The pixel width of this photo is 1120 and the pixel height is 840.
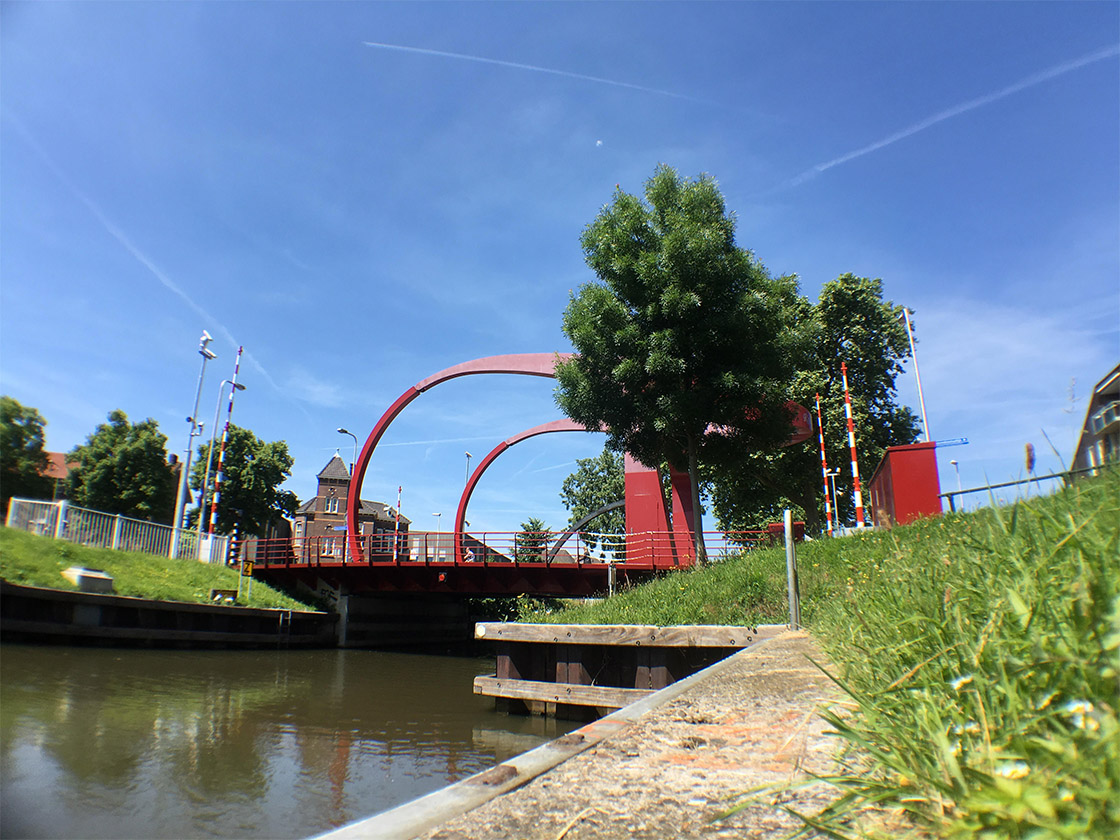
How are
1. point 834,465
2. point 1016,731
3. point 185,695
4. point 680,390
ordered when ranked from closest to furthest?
1. point 1016,731
2. point 185,695
3. point 680,390
4. point 834,465

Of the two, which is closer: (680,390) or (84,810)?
(84,810)

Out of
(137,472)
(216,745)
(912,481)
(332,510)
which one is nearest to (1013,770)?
(216,745)

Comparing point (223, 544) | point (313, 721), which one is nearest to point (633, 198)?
point (313, 721)

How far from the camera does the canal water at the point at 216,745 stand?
5293 mm

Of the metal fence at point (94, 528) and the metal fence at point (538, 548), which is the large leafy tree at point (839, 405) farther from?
the metal fence at point (94, 528)

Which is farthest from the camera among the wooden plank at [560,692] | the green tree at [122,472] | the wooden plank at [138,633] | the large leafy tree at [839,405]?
the green tree at [122,472]

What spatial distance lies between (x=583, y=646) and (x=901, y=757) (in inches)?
309

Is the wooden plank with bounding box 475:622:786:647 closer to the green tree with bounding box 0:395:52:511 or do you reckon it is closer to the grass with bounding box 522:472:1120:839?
Result: the grass with bounding box 522:472:1120:839

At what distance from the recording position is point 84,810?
5.26 meters

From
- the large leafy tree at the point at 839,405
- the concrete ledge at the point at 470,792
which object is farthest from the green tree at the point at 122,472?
the concrete ledge at the point at 470,792

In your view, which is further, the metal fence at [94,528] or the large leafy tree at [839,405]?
the large leafy tree at [839,405]

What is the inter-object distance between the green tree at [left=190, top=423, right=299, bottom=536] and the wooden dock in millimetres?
39856

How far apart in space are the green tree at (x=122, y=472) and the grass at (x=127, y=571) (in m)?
18.5

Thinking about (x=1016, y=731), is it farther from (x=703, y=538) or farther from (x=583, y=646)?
(x=703, y=538)
